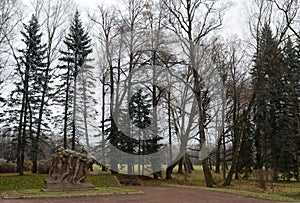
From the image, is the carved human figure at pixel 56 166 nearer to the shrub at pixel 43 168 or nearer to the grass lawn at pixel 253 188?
the grass lawn at pixel 253 188

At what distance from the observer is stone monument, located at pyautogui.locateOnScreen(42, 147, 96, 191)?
13.5 m

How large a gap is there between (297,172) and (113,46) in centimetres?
1663

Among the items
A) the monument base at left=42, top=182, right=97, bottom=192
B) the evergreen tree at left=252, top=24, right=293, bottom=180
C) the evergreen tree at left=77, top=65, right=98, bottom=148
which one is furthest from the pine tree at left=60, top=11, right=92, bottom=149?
the evergreen tree at left=252, top=24, right=293, bottom=180

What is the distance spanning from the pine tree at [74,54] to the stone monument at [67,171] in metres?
9.68

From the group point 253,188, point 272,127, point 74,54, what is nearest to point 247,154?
point 272,127

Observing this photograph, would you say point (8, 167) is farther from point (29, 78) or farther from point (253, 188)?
point (253, 188)

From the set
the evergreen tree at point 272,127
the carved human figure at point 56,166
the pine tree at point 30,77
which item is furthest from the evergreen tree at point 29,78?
the evergreen tree at point 272,127

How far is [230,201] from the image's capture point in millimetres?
10977

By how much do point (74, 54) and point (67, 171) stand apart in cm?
1357

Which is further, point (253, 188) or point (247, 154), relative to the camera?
point (247, 154)

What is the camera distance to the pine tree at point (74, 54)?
24.8m

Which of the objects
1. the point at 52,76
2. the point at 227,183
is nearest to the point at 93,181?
the point at 227,183

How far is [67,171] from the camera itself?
45.6 ft

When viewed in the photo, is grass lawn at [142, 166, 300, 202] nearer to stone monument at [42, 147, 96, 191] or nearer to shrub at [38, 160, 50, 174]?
stone monument at [42, 147, 96, 191]
